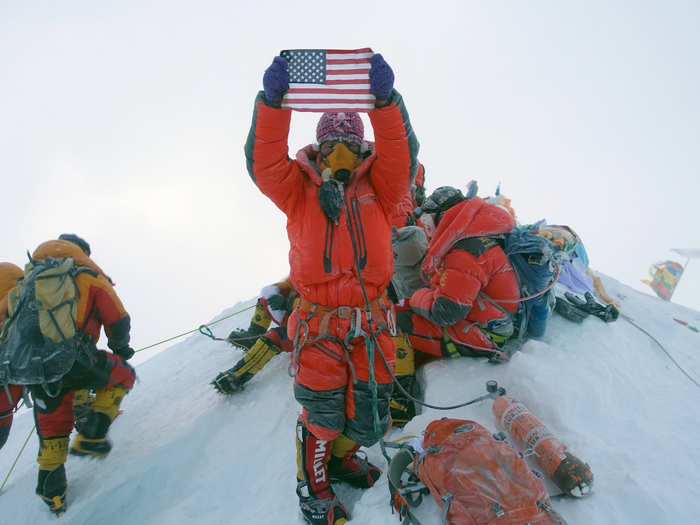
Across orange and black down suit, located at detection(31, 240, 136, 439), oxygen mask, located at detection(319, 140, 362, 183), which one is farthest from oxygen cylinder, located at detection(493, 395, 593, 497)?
orange and black down suit, located at detection(31, 240, 136, 439)

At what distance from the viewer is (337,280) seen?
2512 millimetres

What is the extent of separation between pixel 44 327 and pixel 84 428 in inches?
58.3

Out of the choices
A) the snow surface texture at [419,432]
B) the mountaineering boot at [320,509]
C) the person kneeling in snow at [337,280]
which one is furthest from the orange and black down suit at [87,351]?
the mountaineering boot at [320,509]

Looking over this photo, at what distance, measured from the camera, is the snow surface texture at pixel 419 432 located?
7.75ft

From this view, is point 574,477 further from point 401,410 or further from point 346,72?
point 346,72

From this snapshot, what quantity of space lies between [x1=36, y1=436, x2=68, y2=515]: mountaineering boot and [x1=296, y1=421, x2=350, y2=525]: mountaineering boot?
8.70 feet

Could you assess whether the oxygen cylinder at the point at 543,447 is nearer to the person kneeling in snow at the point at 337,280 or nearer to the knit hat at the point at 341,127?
the person kneeling in snow at the point at 337,280

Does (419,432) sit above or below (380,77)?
below

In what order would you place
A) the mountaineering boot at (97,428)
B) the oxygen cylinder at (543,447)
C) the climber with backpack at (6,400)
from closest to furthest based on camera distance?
1. the oxygen cylinder at (543,447)
2. the climber with backpack at (6,400)
3. the mountaineering boot at (97,428)

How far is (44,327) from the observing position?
11.3ft

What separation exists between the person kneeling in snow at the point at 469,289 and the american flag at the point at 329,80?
1905 millimetres

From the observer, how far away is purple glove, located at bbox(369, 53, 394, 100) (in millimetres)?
1985

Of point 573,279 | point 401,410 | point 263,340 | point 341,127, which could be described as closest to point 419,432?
point 401,410

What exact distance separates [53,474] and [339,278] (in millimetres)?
3669
